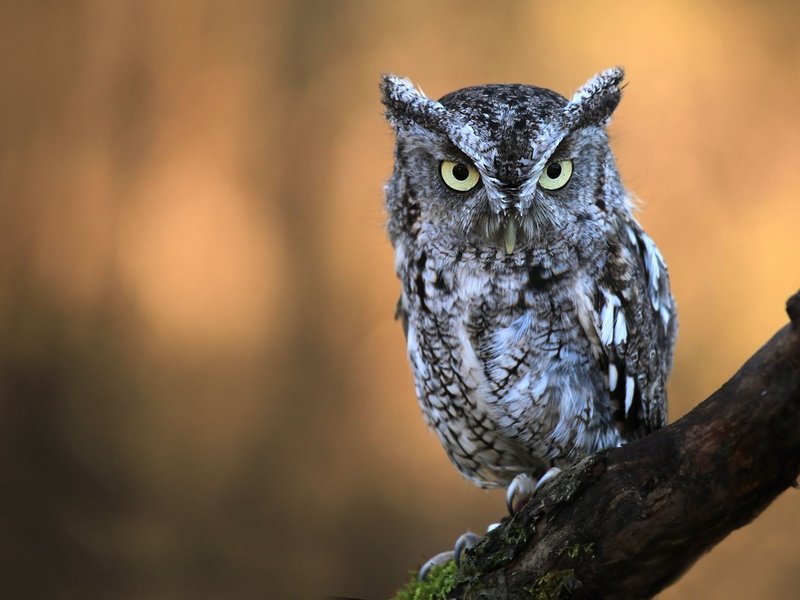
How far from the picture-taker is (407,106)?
2.07 metres

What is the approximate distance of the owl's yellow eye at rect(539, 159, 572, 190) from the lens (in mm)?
1977

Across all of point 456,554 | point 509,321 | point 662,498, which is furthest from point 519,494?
point 662,498

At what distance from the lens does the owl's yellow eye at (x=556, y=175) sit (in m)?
1.98

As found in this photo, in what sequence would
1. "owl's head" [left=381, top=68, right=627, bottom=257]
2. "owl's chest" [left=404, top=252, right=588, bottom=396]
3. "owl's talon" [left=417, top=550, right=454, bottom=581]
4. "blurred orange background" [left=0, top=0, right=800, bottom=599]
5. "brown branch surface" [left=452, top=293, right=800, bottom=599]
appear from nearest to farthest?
"brown branch surface" [left=452, top=293, right=800, bottom=599] < "owl's head" [left=381, top=68, right=627, bottom=257] < "owl's chest" [left=404, top=252, right=588, bottom=396] < "owl's talon" [left=417, top=550, right=454, bottom=581] < "blurred orange background" [left=0, top=0, right=800, bottom=599]

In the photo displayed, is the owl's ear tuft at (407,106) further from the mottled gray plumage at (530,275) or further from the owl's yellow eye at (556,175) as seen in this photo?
the owl's yellow eye at (556,175)

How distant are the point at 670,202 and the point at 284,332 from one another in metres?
1.71

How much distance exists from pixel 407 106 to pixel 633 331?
2.36 feet

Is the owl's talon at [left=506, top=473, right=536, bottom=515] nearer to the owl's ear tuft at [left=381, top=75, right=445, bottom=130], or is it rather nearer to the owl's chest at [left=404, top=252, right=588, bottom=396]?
the owl's chest at [left=404, top=252, right=588, bottom=396]

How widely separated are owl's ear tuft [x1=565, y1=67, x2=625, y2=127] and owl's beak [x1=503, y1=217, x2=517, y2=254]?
0.80ft

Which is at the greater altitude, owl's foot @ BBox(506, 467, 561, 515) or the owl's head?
the owl's head

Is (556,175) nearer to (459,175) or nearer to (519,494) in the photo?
(459,175)

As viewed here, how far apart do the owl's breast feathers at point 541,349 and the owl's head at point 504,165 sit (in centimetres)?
8

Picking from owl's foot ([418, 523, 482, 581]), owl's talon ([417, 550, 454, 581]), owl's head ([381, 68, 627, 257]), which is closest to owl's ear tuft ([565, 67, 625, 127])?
owl's head ([381, 68, 627, 257])

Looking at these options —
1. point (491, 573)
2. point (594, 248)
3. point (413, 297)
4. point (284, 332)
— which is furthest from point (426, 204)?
point (284, 332)
